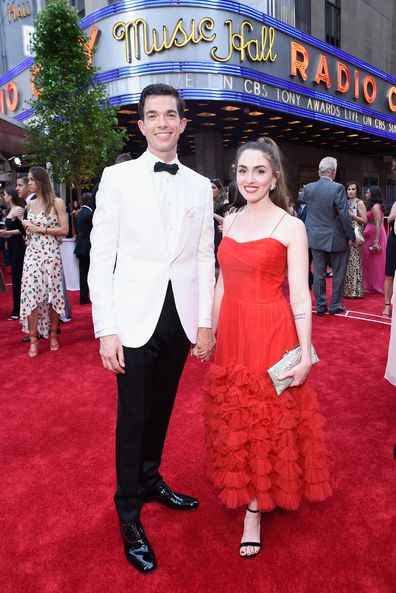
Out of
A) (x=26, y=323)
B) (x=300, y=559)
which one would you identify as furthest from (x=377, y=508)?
(x=26, y=323)

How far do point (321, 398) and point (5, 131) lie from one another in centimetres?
890

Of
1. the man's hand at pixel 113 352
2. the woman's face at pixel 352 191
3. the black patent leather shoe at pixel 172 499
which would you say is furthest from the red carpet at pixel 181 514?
the woman's face at pixel 352 191

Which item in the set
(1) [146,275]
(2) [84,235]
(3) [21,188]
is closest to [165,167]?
(1) [146,275]

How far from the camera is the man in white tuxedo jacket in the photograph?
1762 millimetres

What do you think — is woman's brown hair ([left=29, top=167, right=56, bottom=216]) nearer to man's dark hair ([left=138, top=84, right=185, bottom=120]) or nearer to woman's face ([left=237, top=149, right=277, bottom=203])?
man's dark hair ([left=138, top=84, right=185, bottom=120])

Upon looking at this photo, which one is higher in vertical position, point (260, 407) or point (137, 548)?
point (260, 407)

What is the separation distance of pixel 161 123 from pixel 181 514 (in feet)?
5.62

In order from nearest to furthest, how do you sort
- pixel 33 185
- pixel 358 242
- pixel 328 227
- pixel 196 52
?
pixel 33 185 < pixel 328 227 < pixel 358 242 < pixel 196 52

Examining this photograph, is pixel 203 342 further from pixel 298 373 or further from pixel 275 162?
pixel 275 162

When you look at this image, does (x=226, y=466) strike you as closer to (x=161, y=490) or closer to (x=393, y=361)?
(x=161, y=490)

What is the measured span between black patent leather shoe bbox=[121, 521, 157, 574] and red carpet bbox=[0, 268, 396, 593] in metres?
0.04

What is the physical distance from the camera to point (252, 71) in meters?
11.1

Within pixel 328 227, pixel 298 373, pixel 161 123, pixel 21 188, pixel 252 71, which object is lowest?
pixel 298 373

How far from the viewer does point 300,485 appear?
187 cm
